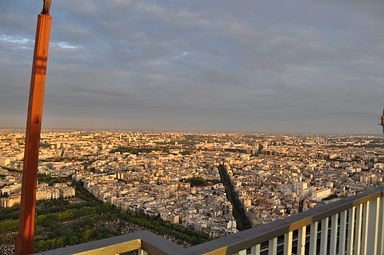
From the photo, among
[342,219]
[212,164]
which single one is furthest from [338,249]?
[212,164]

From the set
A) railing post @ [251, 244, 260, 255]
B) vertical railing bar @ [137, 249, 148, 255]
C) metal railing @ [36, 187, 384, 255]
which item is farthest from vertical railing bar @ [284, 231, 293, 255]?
vertical railing bar @ [137, 249, 148, 255]

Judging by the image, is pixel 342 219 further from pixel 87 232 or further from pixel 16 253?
pixel 87 232

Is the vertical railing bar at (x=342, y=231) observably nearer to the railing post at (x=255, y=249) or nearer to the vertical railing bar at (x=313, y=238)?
the vertical railing bar at (x=313, y=238)

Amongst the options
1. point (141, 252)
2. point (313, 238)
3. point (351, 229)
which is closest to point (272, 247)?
point (313, 238)

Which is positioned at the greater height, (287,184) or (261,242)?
(261,242)

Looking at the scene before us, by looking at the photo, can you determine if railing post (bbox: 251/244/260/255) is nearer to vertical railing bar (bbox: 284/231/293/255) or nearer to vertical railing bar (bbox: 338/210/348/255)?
vertical railing bar (bbox: 284/231/293/255)

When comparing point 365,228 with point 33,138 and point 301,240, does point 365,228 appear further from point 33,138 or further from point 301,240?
point 33,138
